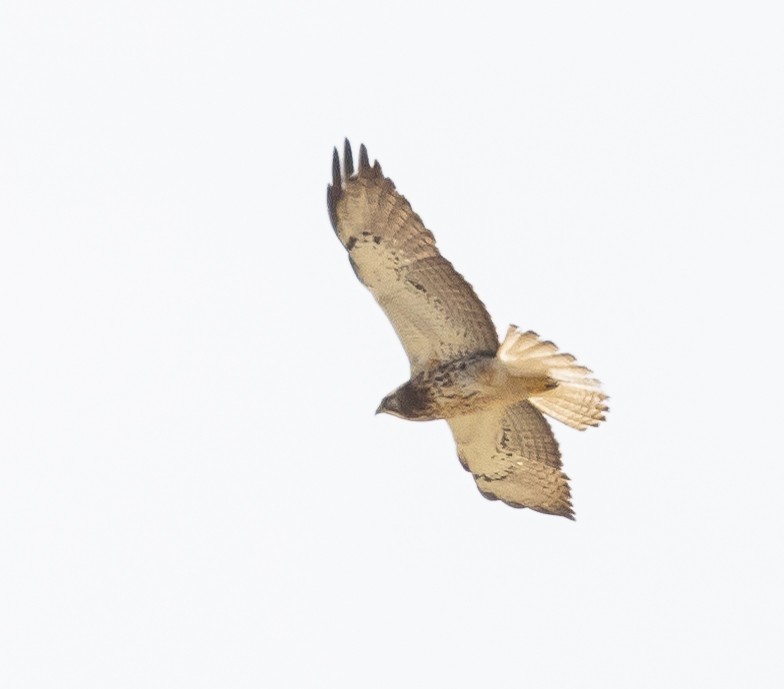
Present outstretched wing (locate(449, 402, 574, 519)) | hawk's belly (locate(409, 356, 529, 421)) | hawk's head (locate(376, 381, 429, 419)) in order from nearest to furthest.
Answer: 1. hawk's belly (locate(409, 356, 529, 421))
2. hawk's head (locate(376, 381, 429, 419))
3. outstretched wing (locate(449, 402, 574, 519))

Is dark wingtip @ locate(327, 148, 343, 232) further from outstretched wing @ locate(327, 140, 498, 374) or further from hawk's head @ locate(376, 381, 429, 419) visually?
hawk's head @ locate(376, 381, 429, 419)

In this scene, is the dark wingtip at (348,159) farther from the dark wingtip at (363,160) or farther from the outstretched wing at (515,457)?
the outstretched wing at (515,457)

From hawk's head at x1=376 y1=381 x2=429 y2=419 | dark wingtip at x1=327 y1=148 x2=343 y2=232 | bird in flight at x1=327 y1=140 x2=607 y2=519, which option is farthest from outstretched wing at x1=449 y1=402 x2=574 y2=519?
dark wingtip at x1=327 y1=148 x2=343 y2=232

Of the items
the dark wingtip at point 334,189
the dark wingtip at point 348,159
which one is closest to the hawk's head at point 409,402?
the dark wingtip at point 334,189

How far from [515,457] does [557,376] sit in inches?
42.5

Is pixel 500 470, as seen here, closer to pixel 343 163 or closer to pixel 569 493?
pixel 569 493

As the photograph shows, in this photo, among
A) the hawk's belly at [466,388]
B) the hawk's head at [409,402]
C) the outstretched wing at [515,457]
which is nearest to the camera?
the hawk's belly at [466,388]

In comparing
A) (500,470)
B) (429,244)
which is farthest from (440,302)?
(500,470)

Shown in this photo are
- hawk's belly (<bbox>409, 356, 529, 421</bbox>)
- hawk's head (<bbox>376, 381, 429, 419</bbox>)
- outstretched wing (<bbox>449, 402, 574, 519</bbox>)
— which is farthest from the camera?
outstretched wing (<bbox>449, 402, 574, 519</bbox>)

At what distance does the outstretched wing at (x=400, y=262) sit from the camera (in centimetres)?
1287

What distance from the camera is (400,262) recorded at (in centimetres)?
1296

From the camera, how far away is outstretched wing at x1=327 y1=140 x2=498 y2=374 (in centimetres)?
1287

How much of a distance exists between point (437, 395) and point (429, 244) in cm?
108

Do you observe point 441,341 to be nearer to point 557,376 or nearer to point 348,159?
point 557,376
